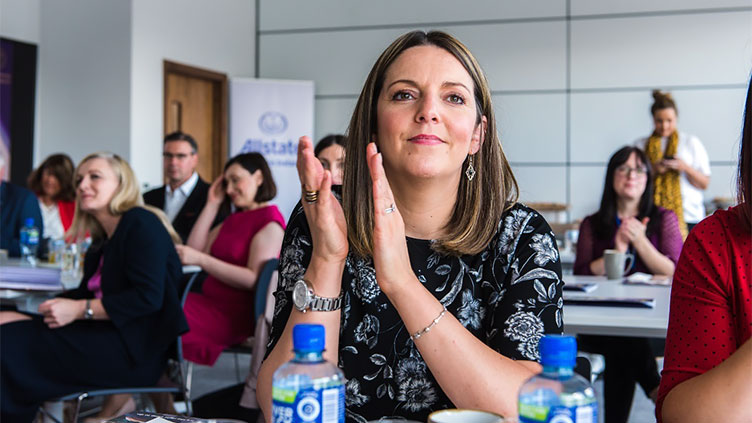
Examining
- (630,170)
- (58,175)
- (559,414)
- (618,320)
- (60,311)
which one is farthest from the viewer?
(58,175)

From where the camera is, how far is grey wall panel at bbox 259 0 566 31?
25.8 ft

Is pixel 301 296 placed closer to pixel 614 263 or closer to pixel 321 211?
pixel 321 211

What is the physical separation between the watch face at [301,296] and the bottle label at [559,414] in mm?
609

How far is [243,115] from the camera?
8.01 meters

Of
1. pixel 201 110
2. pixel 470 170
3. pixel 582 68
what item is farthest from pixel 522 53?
pixel 470 170

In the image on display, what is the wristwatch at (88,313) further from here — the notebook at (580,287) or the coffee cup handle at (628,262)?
the coffee cup handle at (628,262)

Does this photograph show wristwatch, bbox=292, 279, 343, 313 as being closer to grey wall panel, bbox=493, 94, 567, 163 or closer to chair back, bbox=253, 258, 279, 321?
chair back, bbox=253, 258, 279, 321

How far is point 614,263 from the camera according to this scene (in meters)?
3.11

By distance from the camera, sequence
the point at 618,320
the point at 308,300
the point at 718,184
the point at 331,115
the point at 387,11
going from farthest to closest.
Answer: the point at 331,115
the point at 387,11
the point at 718,184
the point at 618,320
the point at 308,300

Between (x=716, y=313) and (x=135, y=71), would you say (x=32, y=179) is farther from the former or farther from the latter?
(x=716, y=313)

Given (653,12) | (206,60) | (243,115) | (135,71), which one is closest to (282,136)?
(243,115)

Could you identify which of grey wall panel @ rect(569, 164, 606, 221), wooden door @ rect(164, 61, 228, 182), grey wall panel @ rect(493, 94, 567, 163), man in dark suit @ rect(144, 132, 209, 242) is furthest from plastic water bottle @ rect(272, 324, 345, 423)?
grey wall panel @ rect(569, 164, 606, 221)

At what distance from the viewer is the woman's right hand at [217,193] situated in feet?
14.9

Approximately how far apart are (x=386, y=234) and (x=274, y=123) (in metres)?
6.89
